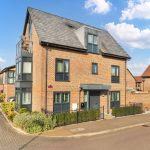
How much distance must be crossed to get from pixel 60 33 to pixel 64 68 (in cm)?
382

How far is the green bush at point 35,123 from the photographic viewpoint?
14.9 m

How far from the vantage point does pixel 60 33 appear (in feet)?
74.1

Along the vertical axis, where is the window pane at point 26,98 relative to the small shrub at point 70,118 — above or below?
above

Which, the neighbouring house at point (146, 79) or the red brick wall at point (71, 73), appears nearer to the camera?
the red brick wall at point (71, 73)

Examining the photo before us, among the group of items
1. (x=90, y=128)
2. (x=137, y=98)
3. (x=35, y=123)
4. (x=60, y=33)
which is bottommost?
(x=90, y=128)

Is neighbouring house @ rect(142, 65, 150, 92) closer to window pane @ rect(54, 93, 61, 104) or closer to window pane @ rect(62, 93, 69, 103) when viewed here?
window pane @ rect(62, 93, 69, 103)

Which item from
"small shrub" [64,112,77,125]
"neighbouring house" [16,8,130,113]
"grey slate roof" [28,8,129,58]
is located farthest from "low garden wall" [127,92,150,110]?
"small shrub" [64,112,77,125]

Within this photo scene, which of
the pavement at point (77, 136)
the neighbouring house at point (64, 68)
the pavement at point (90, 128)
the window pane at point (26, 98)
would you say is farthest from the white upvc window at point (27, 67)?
the pavement at point (90, 128)

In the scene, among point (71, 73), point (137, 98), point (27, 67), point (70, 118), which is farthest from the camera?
point (137, 98)

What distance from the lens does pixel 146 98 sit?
2711 cm

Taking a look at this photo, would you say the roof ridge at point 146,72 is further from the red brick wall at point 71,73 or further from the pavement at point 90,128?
the pavement at point 90,128

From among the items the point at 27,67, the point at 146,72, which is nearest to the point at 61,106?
the point at 27,67

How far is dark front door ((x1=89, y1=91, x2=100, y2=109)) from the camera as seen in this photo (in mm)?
23266

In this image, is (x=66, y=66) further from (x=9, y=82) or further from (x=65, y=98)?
(x=9, y=82)
